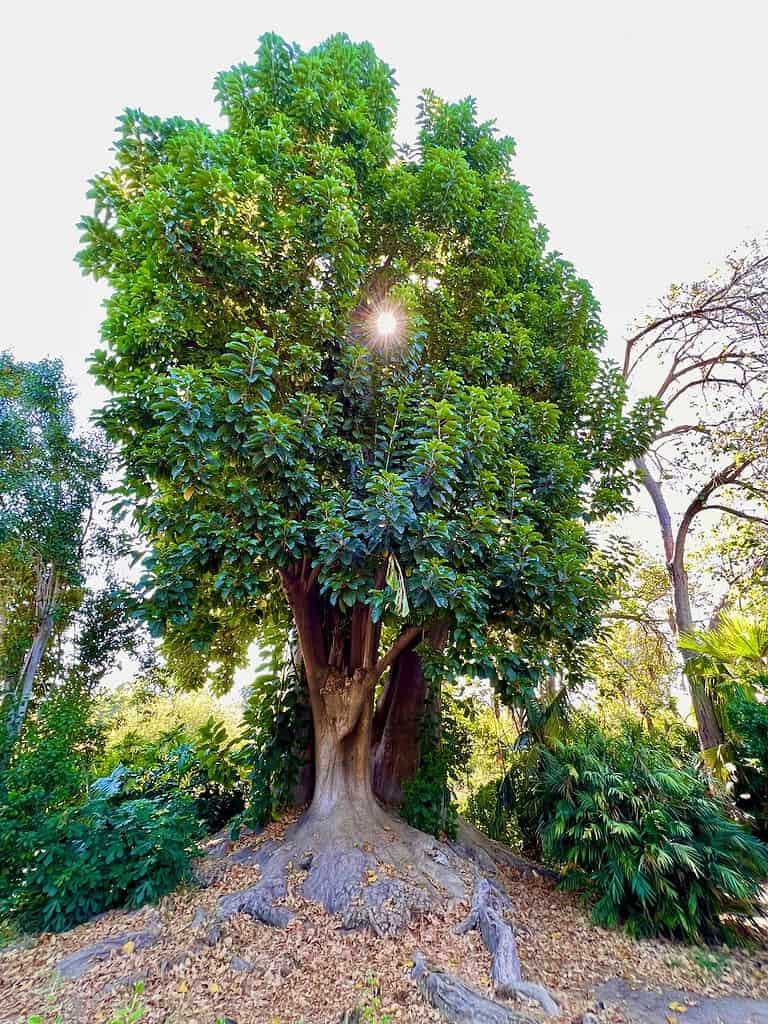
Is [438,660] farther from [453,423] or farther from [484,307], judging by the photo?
[484,307]

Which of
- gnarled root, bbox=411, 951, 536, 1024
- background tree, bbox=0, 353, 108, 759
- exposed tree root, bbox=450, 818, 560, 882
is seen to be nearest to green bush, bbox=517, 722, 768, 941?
exposed tree root, bbox=450, 818, 560, 882

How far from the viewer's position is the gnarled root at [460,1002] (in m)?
3.13

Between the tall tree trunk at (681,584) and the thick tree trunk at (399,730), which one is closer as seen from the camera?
the thick tree trunk at (399,730)

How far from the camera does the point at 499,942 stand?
13.2 feet

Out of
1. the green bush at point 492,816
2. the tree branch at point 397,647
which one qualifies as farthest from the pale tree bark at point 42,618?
the green bush at point 492,816


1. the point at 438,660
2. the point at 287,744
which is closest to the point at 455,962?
the point at 438,660

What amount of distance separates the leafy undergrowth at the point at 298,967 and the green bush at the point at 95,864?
0.47ft

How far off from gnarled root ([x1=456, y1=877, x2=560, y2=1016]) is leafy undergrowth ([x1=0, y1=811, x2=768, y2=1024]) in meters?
0.12

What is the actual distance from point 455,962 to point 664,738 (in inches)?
272

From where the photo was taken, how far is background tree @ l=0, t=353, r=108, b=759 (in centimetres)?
793

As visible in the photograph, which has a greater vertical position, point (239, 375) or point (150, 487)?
point (239, 375)

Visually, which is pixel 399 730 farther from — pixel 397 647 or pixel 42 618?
pixel 42 618

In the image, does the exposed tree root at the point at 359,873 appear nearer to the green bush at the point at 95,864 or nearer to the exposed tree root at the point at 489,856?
the exposed tree root at the point at 489,856

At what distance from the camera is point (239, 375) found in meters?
4.47
